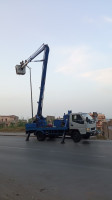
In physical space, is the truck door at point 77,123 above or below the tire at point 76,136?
above

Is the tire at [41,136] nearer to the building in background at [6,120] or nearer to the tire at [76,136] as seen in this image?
the tire at [76,136]

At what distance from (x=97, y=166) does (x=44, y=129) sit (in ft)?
40.5

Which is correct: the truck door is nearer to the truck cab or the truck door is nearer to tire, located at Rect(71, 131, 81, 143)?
the truck cab

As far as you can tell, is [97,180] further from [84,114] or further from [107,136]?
[107,136]

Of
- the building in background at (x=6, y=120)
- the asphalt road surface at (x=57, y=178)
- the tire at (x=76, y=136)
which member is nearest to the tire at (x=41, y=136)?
the tire at (x=76, y=136)

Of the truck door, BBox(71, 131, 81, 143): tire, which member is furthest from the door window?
BBox(71, 131, 81, 143): tire

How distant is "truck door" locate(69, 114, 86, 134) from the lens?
1986 centimetres

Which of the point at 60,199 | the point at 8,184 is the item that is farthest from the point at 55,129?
the point at 60,199

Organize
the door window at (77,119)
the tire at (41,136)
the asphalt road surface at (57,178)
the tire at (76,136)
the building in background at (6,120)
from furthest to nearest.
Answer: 1. the building in background at (6,120)
2. the tire at (41,136)
3. the door window at (77,119)
4. the tire at (76,136)
5. the asphalt road surface at (57,178)

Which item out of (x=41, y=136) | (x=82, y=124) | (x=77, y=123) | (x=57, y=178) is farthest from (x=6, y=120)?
(x=57, y=178)

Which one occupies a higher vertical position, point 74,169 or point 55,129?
point 55,129

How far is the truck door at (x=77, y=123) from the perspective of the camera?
19.9 m

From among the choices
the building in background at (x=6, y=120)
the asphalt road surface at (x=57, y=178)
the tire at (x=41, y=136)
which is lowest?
the asphalt road surface at (x=57, y=178)

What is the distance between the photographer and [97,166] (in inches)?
390
